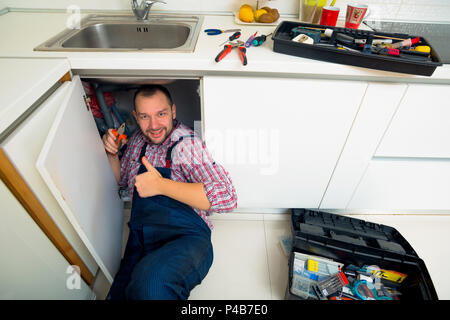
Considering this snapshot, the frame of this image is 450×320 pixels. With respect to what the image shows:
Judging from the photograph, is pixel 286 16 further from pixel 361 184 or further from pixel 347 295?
pixel 347 295

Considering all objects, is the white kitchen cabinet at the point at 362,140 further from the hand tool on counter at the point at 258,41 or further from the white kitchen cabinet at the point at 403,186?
the hand tool on counter at the point at 258,41

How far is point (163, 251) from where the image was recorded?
0.84 metres

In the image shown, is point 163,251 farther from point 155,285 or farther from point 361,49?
point 361,49

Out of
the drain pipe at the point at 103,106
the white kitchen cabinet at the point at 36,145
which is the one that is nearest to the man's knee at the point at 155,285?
the white kitchen cabinet at the point at 36,145

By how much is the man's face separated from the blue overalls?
0.25ft

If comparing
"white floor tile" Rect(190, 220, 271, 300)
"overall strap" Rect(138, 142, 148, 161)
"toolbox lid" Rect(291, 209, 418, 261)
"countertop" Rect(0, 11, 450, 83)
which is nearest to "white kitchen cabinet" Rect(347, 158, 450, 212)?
"toolbox lid" Rect(291, 209, 418, 261)

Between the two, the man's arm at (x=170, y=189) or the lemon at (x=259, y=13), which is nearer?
the man's arm at (x=170, y=189)

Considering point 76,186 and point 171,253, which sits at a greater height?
point 76,186

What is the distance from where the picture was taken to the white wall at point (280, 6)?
46.5 inches

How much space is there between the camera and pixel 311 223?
3.79 feet

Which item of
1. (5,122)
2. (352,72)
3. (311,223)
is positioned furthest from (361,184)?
(5,122)

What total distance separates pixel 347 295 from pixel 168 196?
80cm

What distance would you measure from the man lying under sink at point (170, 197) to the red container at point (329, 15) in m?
0.76
